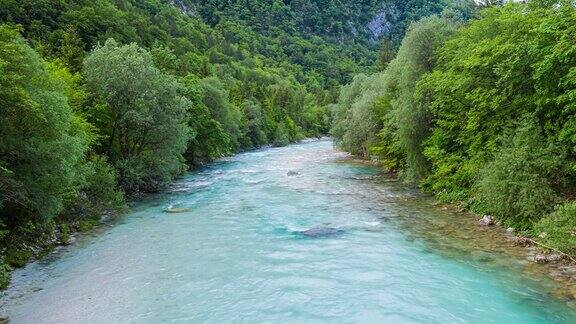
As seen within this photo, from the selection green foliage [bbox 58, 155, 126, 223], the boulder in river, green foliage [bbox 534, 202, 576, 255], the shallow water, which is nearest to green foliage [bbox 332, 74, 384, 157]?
the shallow water

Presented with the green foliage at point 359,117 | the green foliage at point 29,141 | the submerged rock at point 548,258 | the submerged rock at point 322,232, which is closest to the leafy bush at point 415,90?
the green foliage at point 359,117

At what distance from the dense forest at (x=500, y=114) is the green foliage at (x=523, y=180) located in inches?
1.7

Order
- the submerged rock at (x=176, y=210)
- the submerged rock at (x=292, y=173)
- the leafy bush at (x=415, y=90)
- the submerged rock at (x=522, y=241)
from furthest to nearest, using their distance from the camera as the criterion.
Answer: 1. the submerged rock at (x=292, y=173)
2. the leafy bush at (x=415, y=90)
3. the submerged rock at (x=176, y=210)
4. the submerged rock at (x=522, y=241)

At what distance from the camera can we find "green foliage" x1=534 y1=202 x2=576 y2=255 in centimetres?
1523

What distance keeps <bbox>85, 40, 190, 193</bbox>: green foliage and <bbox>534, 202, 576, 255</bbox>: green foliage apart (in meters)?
24.5

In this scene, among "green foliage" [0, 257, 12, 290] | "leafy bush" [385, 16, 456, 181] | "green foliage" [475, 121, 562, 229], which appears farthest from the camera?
"leafy bush" [385, 16, 456, 181]

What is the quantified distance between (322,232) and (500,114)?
1106 centimetres

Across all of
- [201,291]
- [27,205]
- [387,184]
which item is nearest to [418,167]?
[387,184]

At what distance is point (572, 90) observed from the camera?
17.2 meters

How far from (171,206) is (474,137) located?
1785cm

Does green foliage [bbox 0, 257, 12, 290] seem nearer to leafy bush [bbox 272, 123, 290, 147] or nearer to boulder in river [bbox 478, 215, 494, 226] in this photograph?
boulder in river [bbox 478, 215, 494, 226]

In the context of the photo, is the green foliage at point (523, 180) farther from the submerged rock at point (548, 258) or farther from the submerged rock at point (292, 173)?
the submerged rock at point (292, 173)

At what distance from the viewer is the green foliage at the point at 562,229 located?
15227 millimetres

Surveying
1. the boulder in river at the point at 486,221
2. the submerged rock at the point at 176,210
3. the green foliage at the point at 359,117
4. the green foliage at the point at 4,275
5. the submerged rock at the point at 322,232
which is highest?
the green foliage at the point at 359,117
